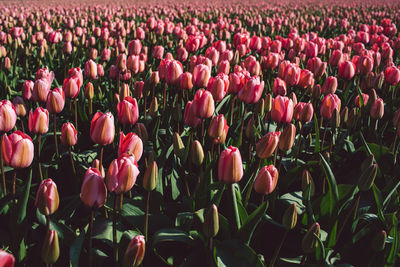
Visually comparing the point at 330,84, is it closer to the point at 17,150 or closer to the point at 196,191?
the point at 196,191

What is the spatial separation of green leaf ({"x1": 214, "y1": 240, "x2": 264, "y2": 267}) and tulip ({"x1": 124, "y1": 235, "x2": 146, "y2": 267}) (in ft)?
1.18

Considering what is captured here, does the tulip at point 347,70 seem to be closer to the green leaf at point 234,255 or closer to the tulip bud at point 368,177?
the tulip bud at point 368,177

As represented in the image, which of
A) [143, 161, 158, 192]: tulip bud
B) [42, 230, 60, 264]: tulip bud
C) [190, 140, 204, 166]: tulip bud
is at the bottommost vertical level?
[42, 230, 60, 264]: tulip bud

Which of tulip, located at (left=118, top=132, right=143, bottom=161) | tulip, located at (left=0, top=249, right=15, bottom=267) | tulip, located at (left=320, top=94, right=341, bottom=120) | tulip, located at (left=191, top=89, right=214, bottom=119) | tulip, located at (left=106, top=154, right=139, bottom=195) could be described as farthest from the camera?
tulip, located at (left=320, top=94, right=341, bottom=120)

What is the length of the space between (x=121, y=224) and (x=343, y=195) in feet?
3.15

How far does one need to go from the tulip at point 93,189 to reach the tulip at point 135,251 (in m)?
0.18

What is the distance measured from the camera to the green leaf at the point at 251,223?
1.33 metres

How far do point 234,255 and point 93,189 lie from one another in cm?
56

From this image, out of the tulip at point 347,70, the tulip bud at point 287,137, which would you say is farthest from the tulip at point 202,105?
the tulip at point 347,70

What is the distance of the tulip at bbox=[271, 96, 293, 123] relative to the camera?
1.87 meters

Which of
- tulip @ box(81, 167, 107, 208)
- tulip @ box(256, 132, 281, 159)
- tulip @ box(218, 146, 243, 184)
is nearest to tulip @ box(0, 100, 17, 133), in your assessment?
tulip @ box(81, 167, 107, 208)

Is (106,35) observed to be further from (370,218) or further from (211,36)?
(370,218)

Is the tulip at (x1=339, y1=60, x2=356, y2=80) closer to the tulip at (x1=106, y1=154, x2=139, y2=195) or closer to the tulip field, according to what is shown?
the tulip field

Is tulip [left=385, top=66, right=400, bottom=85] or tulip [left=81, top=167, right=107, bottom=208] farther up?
tulip [left=385, top=66, right=400, bottom=85]
